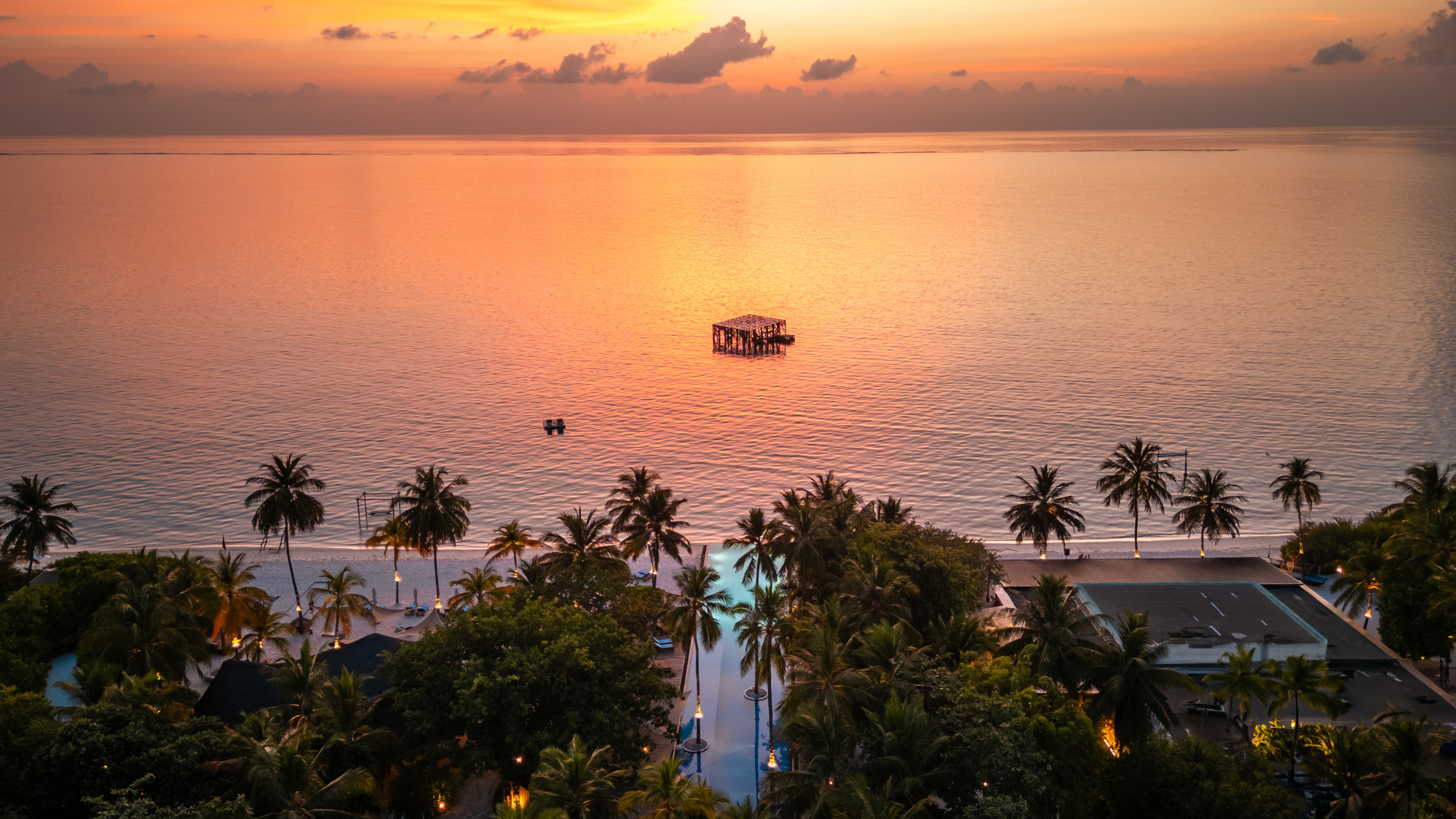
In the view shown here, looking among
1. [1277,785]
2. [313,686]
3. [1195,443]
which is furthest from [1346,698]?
[1195,443]

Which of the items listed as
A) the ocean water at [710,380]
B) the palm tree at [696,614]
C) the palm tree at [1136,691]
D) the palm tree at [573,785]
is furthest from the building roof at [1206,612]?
the palm tree at [573,785]

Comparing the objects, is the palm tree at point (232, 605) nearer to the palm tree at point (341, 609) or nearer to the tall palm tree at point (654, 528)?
the palm tree at point (341, 609)

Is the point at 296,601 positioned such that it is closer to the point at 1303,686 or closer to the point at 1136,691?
the point at 1136,691

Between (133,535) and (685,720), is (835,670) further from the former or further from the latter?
(133,535)

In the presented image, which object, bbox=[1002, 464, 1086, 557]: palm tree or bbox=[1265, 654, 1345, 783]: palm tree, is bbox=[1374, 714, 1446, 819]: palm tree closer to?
bbox=[1265, 654, 1345, 783]: palm tree

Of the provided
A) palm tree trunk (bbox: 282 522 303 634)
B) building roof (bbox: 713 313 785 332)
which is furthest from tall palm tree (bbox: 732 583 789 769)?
building roof (bbox: 713 313 785 332)
